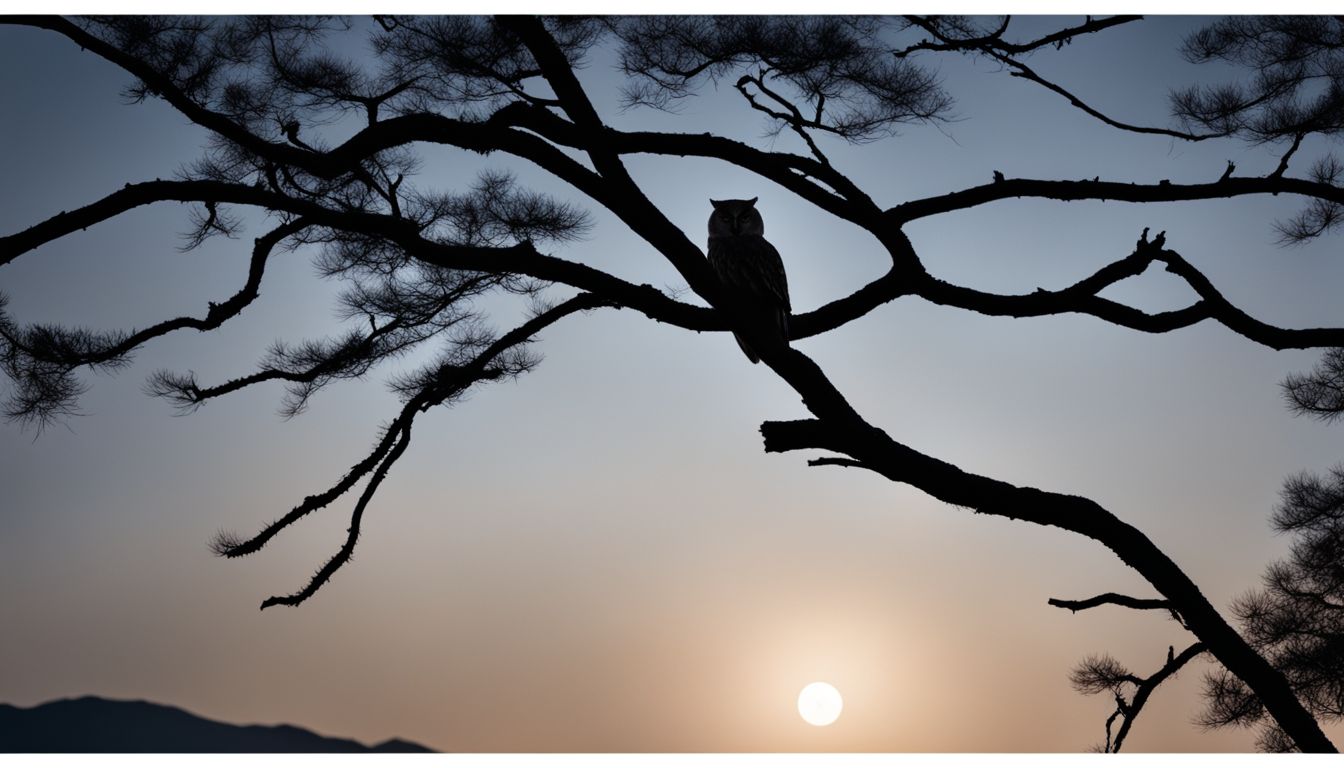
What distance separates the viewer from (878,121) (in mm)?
2879

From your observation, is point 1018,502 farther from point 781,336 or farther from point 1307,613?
point 1307,613

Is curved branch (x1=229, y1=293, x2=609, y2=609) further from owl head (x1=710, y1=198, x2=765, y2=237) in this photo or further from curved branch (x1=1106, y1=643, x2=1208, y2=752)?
curved branch (x1=1106, y1=643, x2=1208, y2=752)

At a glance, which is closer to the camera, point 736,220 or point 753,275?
point 753,275

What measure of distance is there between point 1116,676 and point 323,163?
2445mm

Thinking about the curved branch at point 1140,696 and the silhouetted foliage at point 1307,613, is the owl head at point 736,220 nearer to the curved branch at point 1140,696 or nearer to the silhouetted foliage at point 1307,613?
the curved branch at point 1140,696

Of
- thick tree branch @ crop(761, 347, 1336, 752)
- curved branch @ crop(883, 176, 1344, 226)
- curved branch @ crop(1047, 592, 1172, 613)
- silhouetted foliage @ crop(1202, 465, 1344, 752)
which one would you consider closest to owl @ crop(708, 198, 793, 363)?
thick tree branch @ crop(761, 347, 1336, 752)

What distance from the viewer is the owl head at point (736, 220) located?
254cm

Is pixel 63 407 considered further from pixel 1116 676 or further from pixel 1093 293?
pixel 1116 676

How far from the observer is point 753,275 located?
2340mm

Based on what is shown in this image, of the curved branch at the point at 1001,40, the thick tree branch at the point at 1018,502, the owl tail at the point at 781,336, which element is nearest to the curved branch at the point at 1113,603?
the thick tree branch at the point at 1018,502

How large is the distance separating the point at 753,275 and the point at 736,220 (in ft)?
0.87

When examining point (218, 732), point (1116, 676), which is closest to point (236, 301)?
point (1116, 676)

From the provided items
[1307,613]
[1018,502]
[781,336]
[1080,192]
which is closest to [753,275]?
[781,336]

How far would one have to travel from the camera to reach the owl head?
254 cm
